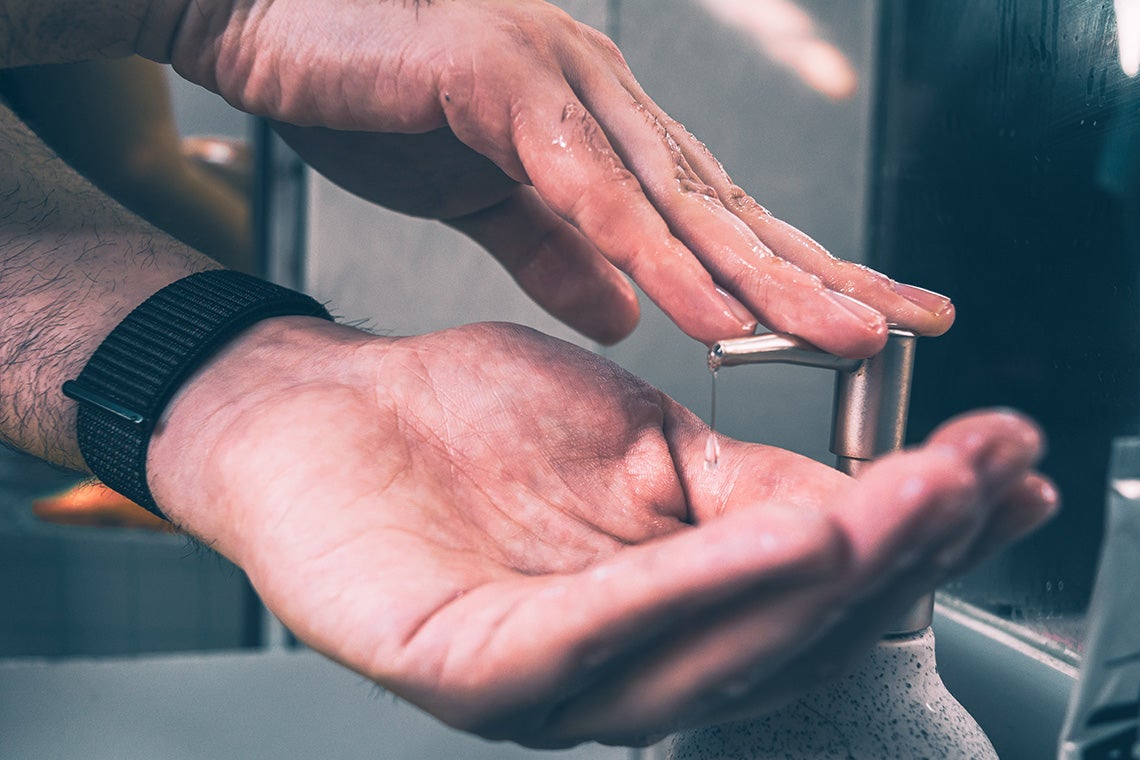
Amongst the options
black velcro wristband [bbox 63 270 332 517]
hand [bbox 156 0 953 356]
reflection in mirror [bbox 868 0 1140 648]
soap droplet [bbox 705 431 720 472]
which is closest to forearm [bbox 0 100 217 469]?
black velcro wristband [bbox 63 270 332 517]

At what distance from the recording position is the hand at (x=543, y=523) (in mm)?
238

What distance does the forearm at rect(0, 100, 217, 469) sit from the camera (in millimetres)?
551

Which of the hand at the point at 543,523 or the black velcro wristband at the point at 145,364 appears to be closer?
the hand at the point at 543,523

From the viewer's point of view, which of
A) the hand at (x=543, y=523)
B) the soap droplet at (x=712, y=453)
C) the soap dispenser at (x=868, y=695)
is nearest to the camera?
the hand at (x=543, y=523)

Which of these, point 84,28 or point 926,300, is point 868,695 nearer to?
point 926,300

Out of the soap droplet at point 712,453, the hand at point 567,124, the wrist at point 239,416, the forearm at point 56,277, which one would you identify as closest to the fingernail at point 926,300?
the hand at point 567,124

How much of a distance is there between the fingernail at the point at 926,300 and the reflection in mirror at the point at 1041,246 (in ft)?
0.27

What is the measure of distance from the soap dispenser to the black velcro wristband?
324 mm

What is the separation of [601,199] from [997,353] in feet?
0.92

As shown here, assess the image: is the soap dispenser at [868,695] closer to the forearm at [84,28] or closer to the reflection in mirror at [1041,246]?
the reflection in mirror at [1041,246]

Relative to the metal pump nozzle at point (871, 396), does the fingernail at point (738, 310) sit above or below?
above

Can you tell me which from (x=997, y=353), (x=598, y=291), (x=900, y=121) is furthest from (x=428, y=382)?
(x=900, y=121)

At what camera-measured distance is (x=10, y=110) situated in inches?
28.4

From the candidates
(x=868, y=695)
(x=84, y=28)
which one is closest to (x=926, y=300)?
(x=868, y=695)
